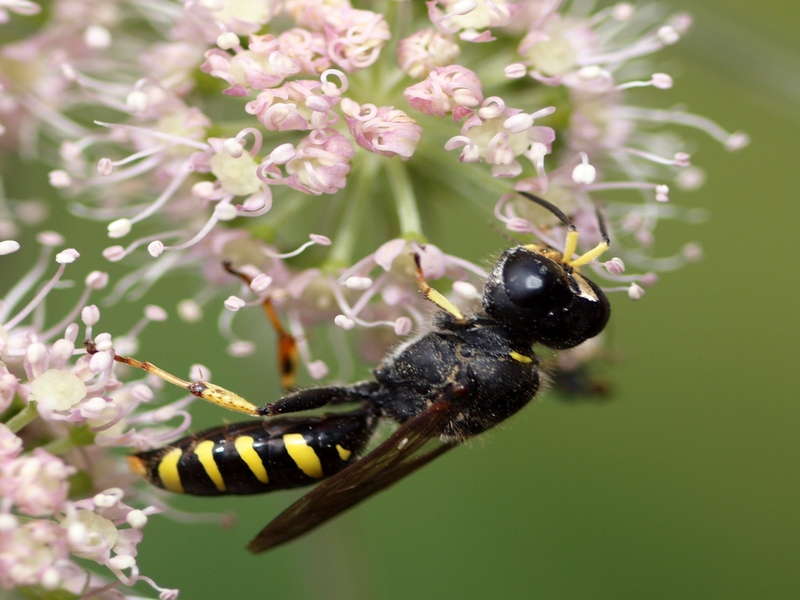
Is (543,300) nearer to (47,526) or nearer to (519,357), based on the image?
(519,357)

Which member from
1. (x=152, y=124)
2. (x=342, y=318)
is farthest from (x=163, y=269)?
(x=342, y=318)

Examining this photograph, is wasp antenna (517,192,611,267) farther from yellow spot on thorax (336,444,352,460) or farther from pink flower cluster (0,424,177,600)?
pink flower cluster (0,424,177,600)

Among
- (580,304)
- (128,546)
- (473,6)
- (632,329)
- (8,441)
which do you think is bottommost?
(632,329)

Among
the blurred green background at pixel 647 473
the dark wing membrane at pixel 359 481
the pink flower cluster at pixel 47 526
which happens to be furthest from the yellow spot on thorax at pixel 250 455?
the blurred green background at pixel 647 473

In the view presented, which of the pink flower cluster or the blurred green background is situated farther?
the blurred green background

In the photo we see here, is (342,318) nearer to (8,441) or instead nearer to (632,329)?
(8,441)

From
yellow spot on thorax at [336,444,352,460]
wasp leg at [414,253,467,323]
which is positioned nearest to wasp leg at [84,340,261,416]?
yellow spot on thorax at [336,444,352,460]

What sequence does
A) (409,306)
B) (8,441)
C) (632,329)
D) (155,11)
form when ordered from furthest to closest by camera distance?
(632,329) → (155,11) → (409,306) → (8,441)

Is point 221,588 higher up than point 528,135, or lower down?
lower down
